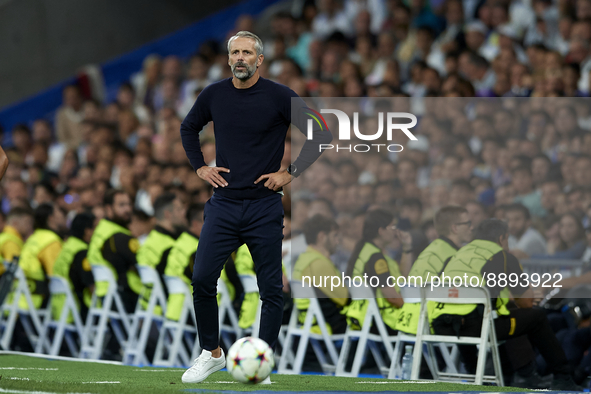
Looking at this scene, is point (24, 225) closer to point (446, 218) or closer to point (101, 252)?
point (101, 252)

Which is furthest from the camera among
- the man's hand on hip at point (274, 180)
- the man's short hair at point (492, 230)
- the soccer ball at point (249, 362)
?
the man's short hair at point (492, 230)

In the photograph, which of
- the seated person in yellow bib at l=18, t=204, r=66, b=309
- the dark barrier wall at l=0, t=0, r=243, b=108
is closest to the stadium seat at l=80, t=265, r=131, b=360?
the seated person in yellow bib at l=18, t=204, r=66, b=309

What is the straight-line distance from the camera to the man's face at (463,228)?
7.28m

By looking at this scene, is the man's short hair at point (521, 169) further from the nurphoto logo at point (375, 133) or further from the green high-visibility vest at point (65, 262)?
the green high-visibility vest at point (65, 262)

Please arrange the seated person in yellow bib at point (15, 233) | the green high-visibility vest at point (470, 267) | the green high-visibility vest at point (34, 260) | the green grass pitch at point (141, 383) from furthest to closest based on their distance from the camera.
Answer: the seated person in yellow bib at point (15, 233)
the green high-visibility vest at point (34, 260)
the green high-visibility vest at point (470, 267)
the green grass pitch at point (141, 383)

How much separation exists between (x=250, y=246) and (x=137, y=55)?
12.9m

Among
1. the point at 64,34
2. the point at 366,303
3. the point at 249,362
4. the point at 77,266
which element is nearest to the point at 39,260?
the point at 77,266

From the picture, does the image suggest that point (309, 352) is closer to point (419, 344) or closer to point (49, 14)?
point (419, 344)

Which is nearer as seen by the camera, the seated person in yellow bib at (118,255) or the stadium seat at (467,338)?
the stadium seat at (467,338)

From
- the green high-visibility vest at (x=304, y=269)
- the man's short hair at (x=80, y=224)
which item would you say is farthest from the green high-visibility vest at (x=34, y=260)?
the green high-visibility vest at (x=304, y=269)

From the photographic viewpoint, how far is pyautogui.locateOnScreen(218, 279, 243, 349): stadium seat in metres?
8.70

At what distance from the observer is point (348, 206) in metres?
8.02

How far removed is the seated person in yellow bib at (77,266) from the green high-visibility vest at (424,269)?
431cm

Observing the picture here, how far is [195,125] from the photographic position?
5734 millimetres
